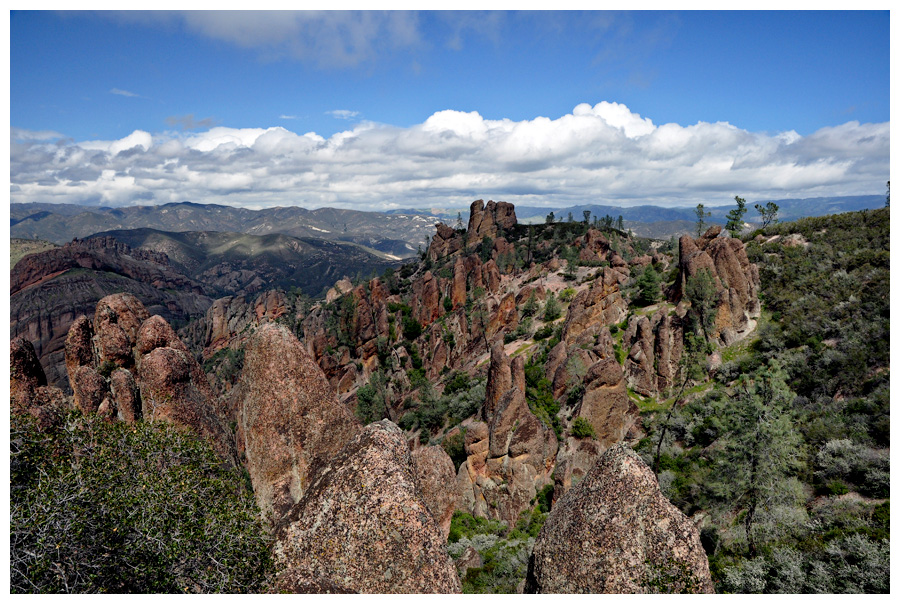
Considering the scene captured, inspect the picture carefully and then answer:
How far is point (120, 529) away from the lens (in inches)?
422

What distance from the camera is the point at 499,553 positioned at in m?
28.7

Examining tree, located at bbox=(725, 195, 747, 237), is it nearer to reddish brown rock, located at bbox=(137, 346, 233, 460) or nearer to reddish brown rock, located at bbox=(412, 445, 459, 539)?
reddish brown rock, located at bbox=(412, 445, 459, 539)

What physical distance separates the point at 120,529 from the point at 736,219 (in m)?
108

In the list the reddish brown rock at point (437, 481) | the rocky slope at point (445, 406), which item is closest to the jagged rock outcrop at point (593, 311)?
the rocky slope at point (445, 406)

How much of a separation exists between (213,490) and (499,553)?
21607 mm

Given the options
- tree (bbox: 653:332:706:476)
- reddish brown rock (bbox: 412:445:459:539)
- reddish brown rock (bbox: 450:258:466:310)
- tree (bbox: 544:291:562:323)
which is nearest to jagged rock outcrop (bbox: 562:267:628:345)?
tree (bbox: 653:332:706:476)

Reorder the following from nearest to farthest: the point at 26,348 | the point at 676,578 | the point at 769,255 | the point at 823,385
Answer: the point at 676,578 → the point at 26,348 → the point at 823,385 → the point at 769,255

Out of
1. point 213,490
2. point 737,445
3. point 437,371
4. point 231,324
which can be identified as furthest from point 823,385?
point 231,324

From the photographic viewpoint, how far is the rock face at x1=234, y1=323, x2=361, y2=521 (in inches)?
671

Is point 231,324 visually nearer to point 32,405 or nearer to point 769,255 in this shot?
point 32,405

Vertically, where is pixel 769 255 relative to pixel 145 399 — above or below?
above

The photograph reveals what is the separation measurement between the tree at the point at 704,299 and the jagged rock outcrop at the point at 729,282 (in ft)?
2.34

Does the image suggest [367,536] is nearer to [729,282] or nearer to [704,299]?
[704,299]

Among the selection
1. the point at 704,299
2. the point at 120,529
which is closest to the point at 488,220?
the point at 704,299
